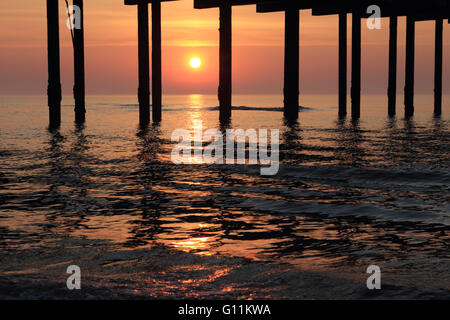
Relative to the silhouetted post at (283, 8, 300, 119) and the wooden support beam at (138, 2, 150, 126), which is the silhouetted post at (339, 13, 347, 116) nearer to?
the silhouetted post at (283, 8, 300, 119)

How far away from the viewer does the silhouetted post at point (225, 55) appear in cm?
2000

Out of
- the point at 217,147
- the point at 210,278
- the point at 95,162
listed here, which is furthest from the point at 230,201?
the point at 217,147

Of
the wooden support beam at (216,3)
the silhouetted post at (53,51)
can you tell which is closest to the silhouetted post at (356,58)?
the wooden support beam at (216,3)

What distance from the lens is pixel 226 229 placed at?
5469 millimetres

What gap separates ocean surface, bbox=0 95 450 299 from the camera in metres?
3.89

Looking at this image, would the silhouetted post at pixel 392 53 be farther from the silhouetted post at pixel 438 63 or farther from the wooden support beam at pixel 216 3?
the wooden support beam at pixel 216 3

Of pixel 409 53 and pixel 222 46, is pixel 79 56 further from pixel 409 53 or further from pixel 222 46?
pixel 409 53

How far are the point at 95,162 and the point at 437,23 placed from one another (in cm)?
2094

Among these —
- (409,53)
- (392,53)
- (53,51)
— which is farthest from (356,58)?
(53,51)

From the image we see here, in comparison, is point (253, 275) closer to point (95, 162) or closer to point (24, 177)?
point (24, 177)

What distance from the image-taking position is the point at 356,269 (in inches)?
165

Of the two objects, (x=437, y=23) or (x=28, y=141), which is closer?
(x=28, y=141)

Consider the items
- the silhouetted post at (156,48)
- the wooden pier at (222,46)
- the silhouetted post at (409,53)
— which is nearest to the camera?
the wooden pier at (222,46)

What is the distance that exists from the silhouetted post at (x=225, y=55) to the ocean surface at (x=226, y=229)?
10.1 m
